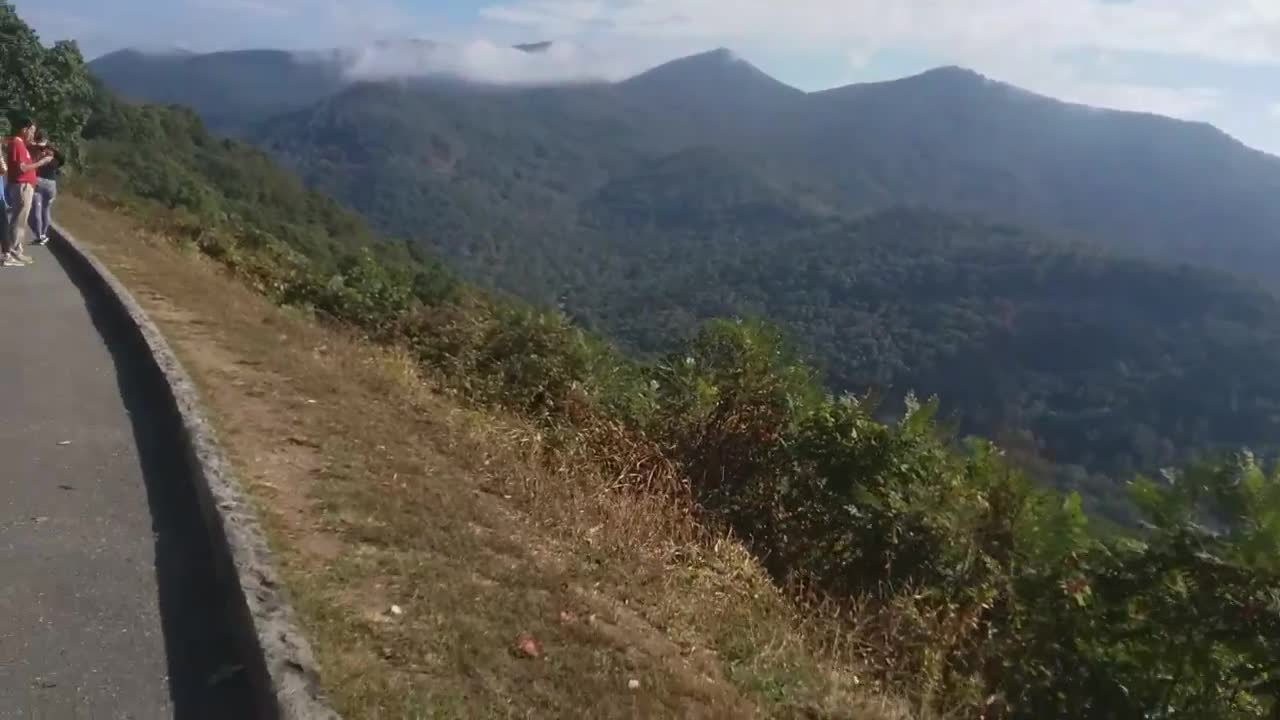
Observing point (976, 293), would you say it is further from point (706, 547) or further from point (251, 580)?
point (251, 580)

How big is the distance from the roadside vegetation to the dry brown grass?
0.02 metres

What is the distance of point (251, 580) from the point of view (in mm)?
3797

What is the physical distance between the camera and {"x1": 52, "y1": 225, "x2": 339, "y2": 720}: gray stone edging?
316 cm

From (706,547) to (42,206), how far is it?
10.6 meters

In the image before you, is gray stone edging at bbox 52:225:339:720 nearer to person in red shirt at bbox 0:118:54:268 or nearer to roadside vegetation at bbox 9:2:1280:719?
roadside vegetation at bbox 9:2:1280:719

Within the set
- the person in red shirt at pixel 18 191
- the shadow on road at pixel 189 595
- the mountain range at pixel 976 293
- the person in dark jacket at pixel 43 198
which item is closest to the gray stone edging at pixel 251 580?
the shadow on road at pixel 189 595

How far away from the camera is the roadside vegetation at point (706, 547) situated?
3.84m

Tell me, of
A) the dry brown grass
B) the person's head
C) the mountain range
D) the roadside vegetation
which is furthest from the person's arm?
the mountain range

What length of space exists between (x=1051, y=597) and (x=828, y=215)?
194509 mm

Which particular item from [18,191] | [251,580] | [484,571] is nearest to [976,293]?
[18,191]

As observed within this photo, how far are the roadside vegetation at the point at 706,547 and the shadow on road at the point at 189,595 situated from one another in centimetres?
26

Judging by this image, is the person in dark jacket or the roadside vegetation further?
the person in dark jacket

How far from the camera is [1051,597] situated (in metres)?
5.08

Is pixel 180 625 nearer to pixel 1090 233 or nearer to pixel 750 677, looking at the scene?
pixel 750 677
